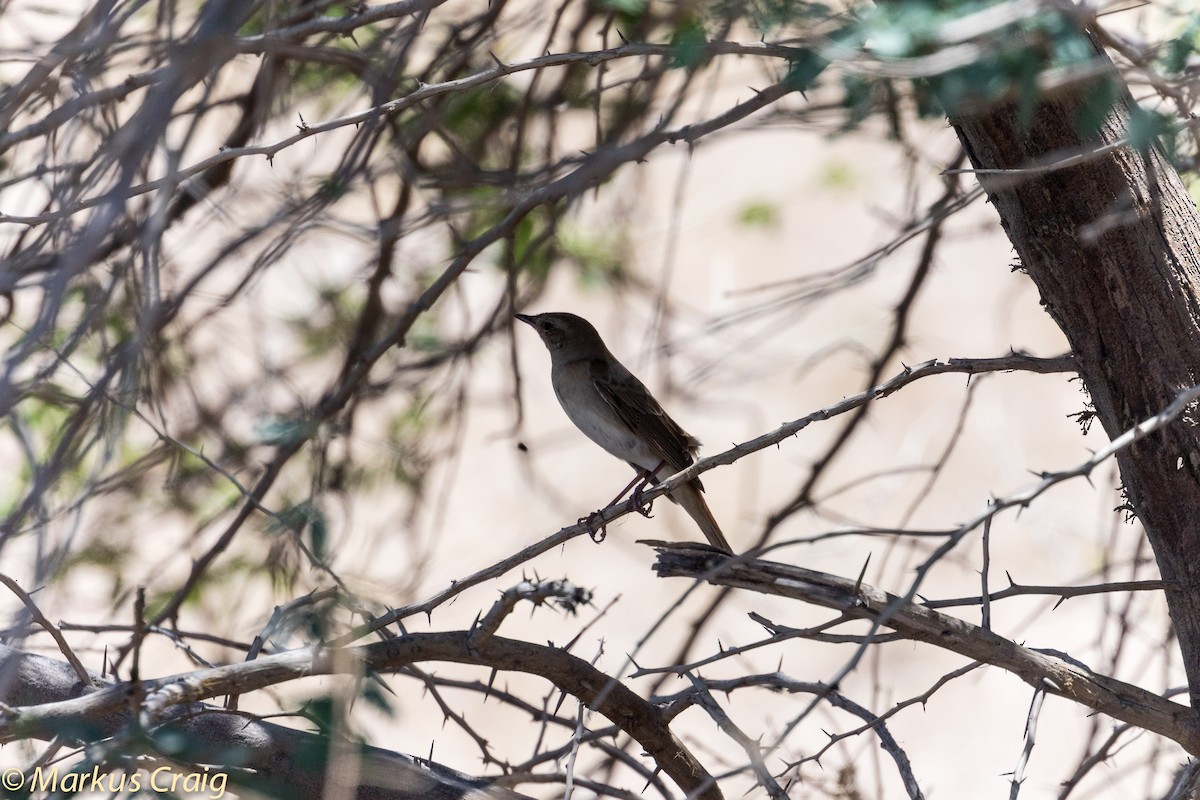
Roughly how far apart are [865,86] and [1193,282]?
99cm

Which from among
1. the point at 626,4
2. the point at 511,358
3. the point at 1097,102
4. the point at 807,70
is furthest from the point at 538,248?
the point at 1097,102

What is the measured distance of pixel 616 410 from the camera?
5.97 m

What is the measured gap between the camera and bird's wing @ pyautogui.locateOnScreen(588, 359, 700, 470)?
19.4ft

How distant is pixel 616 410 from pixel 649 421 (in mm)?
177

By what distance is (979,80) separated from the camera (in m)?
2.19

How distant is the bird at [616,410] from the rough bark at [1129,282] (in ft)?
9.81

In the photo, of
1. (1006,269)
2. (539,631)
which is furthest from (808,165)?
(539,631)

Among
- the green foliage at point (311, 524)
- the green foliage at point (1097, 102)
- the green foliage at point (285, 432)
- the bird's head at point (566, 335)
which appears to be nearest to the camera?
the green foliage at point (1097, 102)

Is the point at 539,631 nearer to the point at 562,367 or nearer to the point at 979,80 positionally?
the point at 562,367

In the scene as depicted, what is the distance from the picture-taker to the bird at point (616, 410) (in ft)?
19.4

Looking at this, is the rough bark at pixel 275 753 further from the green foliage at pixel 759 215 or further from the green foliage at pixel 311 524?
the green foliage at pixel 759 215

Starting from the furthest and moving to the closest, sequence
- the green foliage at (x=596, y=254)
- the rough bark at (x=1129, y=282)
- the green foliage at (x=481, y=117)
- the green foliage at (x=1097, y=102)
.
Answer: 1. the green foliage at (x=596, y=254)
2. the green foliage at (x=481, y=117)
3. the rough bark at (x=1129, y=282)
4. the green foliage at (x=1097, y=102)

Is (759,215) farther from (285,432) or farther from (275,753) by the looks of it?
(275,753)

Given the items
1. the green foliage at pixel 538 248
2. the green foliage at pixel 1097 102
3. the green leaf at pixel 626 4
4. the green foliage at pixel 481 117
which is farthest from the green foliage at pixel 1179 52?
the green foliage at pixel 481 117
